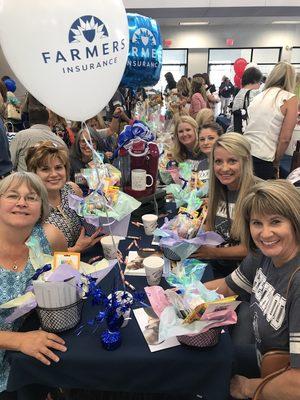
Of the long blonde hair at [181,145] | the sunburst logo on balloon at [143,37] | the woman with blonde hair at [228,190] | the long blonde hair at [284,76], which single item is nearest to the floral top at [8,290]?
the woman with blonde hair at [228,190]

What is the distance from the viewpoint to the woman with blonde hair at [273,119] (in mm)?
2812

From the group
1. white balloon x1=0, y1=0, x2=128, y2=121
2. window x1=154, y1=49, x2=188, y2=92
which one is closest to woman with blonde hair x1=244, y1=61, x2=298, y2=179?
white balloon x1=0, y1=0, x2=128, y2=121

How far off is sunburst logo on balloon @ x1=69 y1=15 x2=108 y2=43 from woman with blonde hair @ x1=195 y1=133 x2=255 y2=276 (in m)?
0.88

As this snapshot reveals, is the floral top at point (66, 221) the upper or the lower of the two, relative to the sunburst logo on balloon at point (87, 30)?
lower

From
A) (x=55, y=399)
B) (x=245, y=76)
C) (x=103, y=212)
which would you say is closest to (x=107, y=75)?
(x=103, y=212)

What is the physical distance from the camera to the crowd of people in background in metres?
1.15

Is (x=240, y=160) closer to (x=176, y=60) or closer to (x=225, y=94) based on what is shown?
(x=225, y=94)

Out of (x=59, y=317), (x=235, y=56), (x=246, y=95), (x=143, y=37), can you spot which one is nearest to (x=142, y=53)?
(x=143, y=37)

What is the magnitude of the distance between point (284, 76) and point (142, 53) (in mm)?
1215

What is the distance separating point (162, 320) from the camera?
42.8 inches

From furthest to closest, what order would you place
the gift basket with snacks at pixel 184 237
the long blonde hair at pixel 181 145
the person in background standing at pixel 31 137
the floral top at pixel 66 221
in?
the long blonde hair at pixel 181 145, the person in background standing at pixel 31 137, the floral top at pixel 66 221, the gift basket with snacks at pixel 184 237

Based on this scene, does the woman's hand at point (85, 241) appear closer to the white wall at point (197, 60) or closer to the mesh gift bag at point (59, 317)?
the mesh gift bag at point (59, 317)

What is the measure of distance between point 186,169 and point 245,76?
1932 mm

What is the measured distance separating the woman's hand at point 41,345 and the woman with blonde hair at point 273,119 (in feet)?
8.39
